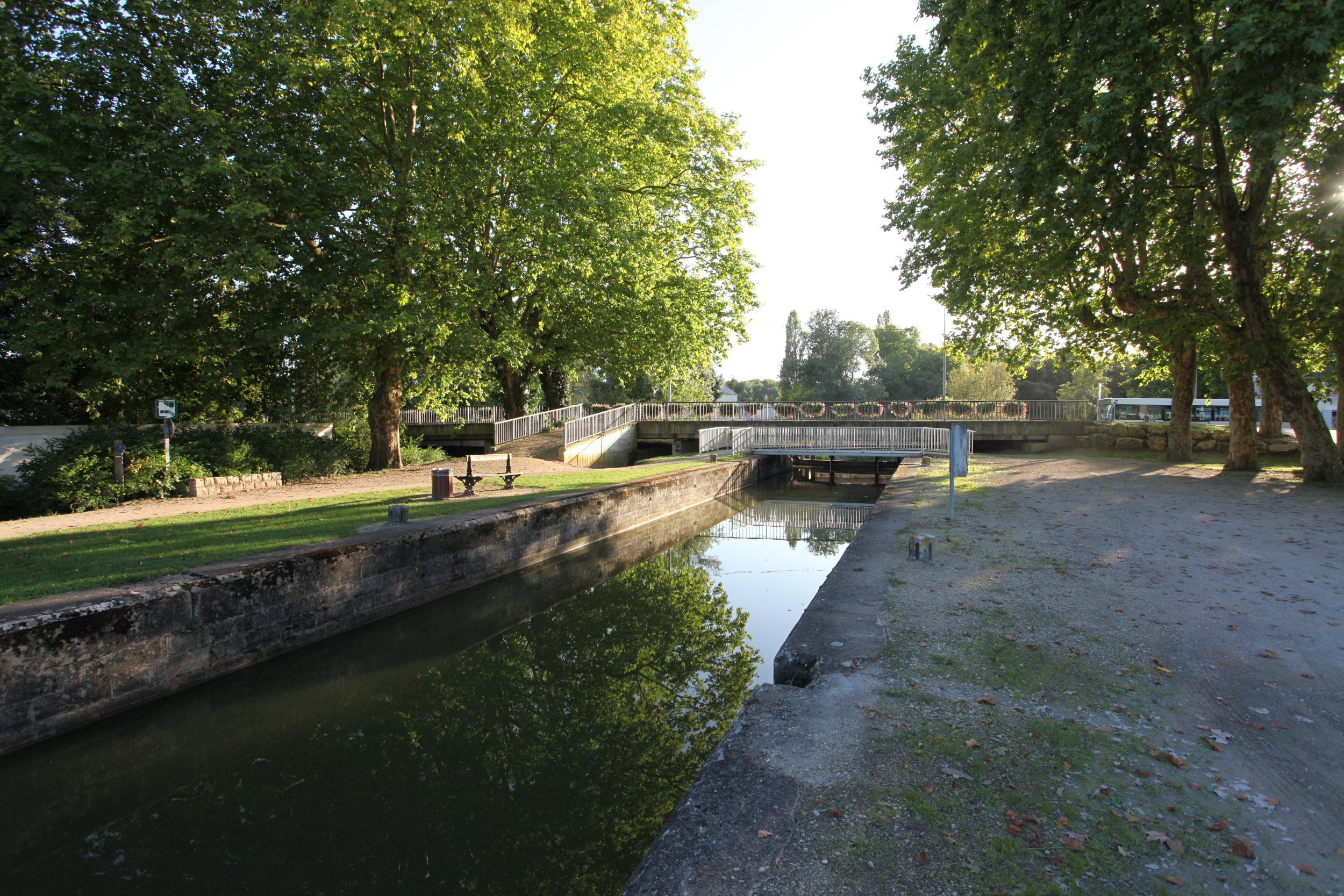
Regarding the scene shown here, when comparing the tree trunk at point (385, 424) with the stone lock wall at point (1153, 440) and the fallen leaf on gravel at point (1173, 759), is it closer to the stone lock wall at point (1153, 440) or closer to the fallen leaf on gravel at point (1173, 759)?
the fallen leaf on gravel at point (1173, 759)

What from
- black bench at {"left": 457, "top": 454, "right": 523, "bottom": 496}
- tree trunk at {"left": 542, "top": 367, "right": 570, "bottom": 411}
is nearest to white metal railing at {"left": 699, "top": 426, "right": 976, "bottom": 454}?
tree trunk at {"left": 542, "top": 367, "right": 570, "bottom": 411}

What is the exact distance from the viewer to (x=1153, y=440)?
85.9ft

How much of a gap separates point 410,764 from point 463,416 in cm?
3149

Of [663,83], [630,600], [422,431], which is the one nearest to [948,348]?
[663,83]

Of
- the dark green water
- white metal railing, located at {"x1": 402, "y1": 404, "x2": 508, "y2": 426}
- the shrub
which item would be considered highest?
white metal railing, located at {"x1": 402, "y1": 404, "x2": 508, "y2": 426}

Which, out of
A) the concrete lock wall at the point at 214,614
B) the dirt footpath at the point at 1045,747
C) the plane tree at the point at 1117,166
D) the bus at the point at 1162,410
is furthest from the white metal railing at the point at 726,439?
the bus at the point at 1162,410

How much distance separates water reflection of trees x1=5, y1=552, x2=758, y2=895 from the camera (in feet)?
13.8

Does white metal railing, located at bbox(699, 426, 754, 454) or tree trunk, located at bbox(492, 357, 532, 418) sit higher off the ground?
tree trunk, located at bbox(492, 357, 532, 418)

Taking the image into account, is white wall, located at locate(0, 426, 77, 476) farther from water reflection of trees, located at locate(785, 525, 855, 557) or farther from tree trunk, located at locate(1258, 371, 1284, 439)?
tree trunk, located at locate(1258, 371, 1284, 439)

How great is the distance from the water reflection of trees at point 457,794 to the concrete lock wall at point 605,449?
712 inches

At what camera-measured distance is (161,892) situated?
408 centimetres

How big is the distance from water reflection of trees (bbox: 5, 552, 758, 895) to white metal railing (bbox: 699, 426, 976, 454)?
21541 mm

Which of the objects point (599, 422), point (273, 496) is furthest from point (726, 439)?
point (273, 496)

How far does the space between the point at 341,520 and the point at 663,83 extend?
1727 cm
